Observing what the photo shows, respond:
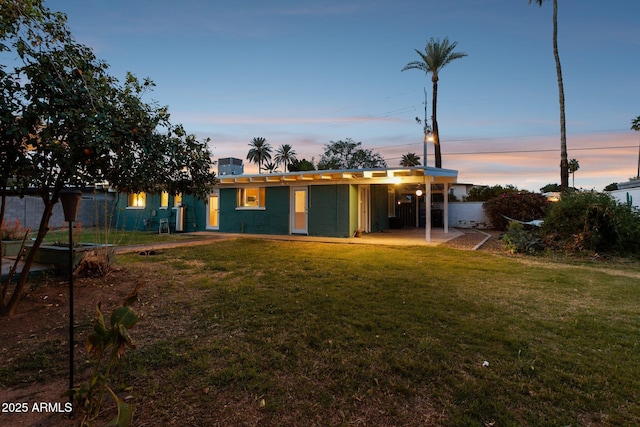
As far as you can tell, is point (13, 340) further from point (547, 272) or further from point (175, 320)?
point (547, 272)

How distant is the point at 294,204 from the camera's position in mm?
13500

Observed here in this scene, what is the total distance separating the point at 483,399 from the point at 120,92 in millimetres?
4508

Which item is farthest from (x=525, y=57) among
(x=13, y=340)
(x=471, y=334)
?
(x=13, y=340)

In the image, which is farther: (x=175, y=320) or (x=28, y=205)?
(x=28, y=205)

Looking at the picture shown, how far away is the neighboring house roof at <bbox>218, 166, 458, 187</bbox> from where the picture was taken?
11086 millimetres

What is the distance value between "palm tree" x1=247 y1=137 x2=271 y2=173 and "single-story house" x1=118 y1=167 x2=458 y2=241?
3605 cm

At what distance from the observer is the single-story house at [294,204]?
11887mm

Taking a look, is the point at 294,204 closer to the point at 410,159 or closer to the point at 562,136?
the point at 562,136

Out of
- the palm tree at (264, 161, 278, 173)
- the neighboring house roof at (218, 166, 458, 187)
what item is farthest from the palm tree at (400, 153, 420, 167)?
the neighboring house roof at (218, 166, 458, 187)

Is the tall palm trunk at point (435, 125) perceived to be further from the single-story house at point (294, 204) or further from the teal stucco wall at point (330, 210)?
the teal stucco wall at point (330, 210)

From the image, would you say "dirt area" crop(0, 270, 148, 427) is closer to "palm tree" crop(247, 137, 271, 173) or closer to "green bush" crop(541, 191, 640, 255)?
"green bush" crop(541, 191, 640, 255)

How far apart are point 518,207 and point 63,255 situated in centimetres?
1788

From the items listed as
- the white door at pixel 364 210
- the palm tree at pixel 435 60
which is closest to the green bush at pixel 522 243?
the white door at pixel 364 210

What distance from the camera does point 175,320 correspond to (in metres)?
3.79
